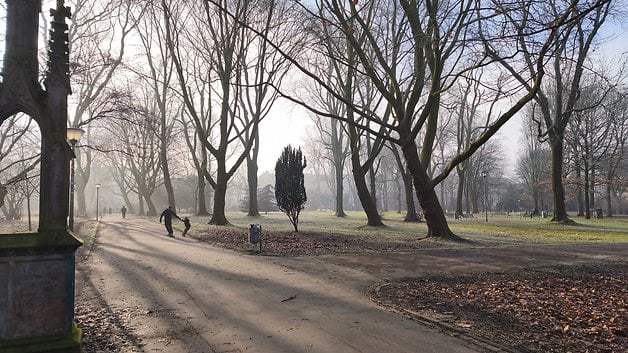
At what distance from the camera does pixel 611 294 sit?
324 inches

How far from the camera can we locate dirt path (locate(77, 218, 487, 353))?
5332mm

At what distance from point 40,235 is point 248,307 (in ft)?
11.2

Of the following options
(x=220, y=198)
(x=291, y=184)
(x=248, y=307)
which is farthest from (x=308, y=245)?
(x=220, y=198)

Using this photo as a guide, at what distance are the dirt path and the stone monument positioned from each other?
41.2 inches

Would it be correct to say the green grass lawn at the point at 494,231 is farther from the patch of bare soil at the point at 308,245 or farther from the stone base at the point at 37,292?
the stone base at the point at 37,292

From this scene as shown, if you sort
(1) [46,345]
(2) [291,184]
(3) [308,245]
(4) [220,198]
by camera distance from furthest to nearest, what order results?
1. (4) [220,198]
2. (2) [291,184]
3. (3) [308,245]
4. (1) [46,345]

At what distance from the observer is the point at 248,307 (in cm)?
707

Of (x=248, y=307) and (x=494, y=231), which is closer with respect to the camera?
(x=248, y=307)

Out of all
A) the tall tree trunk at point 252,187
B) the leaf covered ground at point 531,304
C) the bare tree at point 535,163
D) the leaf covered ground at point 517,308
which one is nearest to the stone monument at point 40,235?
the leaf covered ground at point 517,308

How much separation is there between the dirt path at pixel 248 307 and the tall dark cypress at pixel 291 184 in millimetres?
9931

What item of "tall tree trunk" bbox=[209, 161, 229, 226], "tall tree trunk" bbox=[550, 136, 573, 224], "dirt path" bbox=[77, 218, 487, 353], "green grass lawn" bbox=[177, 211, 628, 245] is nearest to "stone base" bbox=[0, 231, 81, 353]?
"dirt path" bbox=[77, 218, 487, 353]

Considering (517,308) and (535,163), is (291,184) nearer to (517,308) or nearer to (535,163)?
(517,308)

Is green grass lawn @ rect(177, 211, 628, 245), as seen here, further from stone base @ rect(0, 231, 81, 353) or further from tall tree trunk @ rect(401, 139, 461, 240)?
stone base @ rect(0, 231, 81, 353)

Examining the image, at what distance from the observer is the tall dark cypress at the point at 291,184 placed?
879 inches
